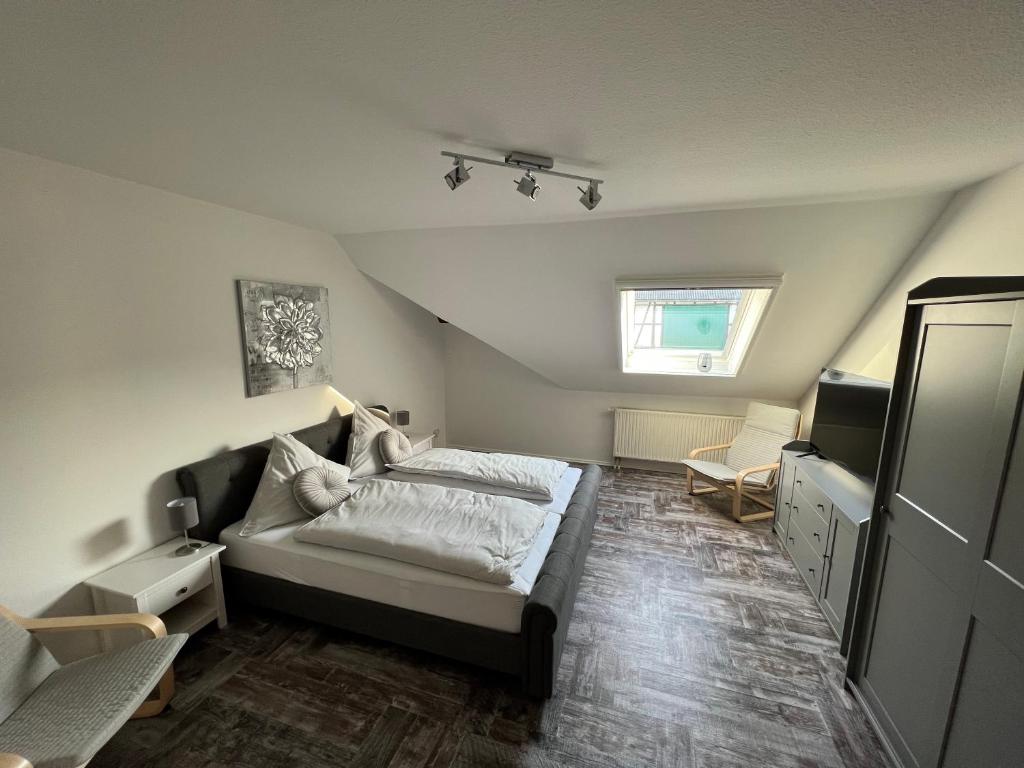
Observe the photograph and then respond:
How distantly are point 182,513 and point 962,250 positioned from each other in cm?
443

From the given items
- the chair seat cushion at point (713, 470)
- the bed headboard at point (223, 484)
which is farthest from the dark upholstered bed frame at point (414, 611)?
the chair seat cushion at point (713, 470)

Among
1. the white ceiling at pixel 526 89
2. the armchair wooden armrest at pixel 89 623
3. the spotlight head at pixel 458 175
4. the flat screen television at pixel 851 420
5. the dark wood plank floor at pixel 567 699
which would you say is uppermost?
the white ceiling at pixel 526 89

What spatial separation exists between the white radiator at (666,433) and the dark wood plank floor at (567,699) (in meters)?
2.02

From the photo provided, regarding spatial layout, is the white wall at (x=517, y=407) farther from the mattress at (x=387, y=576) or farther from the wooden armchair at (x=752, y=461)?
the mattress at (x=387, y=576)

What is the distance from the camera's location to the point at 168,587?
2076 millimetres

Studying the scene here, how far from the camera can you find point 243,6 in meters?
0.90

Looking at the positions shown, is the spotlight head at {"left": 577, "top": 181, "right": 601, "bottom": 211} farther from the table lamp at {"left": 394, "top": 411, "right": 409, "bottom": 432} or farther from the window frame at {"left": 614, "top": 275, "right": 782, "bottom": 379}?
the table lamp at {"left": 394, "top": 411, "right": 409, "bottom": 432}

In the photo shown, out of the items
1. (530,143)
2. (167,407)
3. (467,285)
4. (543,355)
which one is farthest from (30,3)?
(543,355)

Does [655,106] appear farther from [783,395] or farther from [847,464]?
[783,395]

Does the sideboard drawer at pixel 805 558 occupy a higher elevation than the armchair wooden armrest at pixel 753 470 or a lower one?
lower

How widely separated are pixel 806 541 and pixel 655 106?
9.89ft

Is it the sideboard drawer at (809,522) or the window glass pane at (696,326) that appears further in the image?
the window glass pane at (696,326)

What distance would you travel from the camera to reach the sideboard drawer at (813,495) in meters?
2.56

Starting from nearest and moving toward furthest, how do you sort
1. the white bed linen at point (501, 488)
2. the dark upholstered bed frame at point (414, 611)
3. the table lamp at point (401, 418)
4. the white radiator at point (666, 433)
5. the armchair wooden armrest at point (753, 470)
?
the dark upholstered bed frame at point (414, 611) < the white bed linen at point (501, 488) < the armchair wooden armrest at point (753, 470) < the table lamp at point (401, 418) < the white radiator at point (666, 433)
